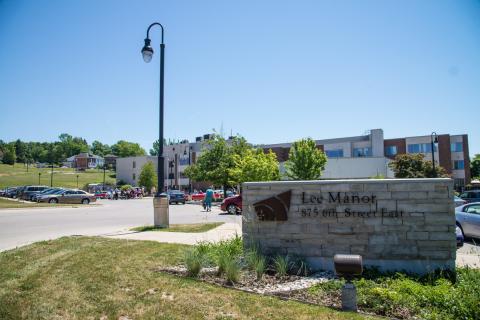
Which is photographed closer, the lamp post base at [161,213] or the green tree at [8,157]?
the lamp post base at [161,213]

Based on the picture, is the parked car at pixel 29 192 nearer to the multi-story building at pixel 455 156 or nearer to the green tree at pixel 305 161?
the green tree at pixel 305 161

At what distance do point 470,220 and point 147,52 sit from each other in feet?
41.6

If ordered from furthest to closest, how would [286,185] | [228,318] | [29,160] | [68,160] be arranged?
1. [68,160]
2. [29,160]
3. [286,185]
4. [228,318]

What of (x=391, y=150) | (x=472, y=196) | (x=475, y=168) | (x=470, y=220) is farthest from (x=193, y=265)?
(x=475, y=168)

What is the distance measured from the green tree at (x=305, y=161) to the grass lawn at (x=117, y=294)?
35.8m

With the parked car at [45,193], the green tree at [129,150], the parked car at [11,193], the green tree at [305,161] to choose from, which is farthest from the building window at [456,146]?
the green tree at [129,150]

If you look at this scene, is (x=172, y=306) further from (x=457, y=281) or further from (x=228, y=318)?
(x=457, y=281)

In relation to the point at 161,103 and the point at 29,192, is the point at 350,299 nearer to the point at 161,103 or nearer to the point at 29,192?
the point at 161,103

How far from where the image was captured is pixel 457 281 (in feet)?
21.8

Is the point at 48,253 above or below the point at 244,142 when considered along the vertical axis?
below

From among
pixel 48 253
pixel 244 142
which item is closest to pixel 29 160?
pixel 244 142

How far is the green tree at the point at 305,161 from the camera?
42.9m

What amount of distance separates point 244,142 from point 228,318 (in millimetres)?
44737

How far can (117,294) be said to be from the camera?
5695 mm
